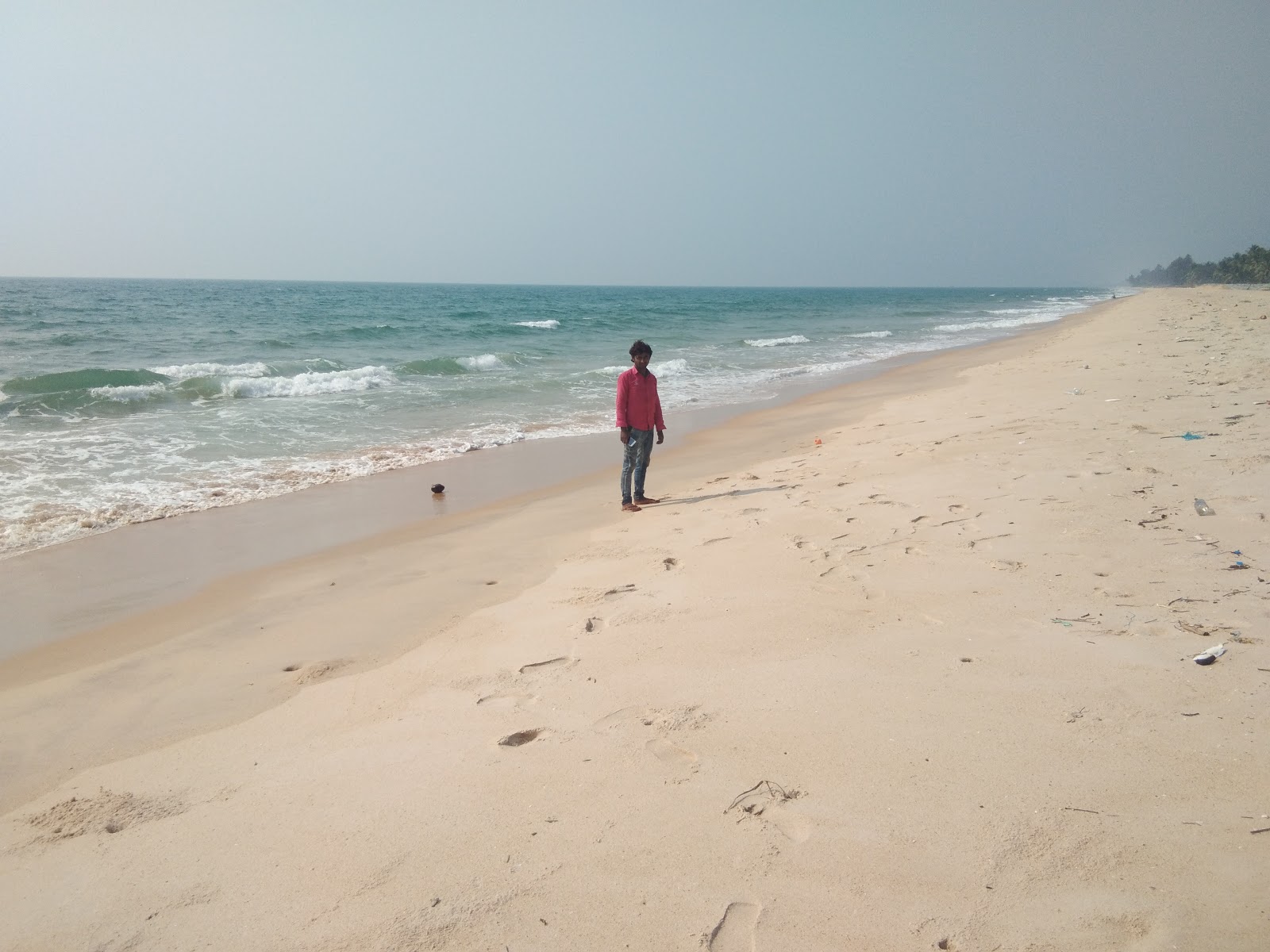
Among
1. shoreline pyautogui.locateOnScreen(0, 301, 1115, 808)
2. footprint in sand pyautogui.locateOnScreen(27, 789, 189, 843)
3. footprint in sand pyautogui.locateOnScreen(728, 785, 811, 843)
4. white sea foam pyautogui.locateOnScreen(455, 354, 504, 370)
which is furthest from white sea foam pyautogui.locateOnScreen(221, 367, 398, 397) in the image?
footprint in sand pyautogui.locateOnScreen(728, 785, 811, 843)

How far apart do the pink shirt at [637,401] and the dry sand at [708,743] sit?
5.54ft

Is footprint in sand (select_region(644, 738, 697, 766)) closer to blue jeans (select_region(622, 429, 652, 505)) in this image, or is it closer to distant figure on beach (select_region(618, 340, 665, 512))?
distant figure on beach (select_region(618, 340, 665, 512))

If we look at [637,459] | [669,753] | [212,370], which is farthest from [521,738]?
[212,370]

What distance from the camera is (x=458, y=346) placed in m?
26.6

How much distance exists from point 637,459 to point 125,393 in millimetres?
12581

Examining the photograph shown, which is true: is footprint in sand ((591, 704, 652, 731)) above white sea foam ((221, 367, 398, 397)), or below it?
below

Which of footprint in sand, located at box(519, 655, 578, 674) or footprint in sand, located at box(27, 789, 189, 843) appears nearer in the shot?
footprint in sand, located at box(27, 789, 189, 843)

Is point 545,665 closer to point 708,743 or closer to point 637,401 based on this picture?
point 708,743

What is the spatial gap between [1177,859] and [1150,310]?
2938 centimetres

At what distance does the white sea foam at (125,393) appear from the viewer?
14.0m

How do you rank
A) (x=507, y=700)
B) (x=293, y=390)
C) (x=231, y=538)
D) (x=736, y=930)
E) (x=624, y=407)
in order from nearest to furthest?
(x=736, y=930), (x=507, y=700), (x=231, y=538), (x=624, y=407), (x=293, y=390)

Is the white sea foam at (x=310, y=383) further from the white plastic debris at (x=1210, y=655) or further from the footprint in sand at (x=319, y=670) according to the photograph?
the white plastic debris at (x=1210, y=655)

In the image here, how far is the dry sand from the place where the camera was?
1.99m

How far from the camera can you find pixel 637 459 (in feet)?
23.2
